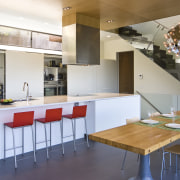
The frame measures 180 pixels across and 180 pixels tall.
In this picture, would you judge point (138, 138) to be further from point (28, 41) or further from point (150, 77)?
point (150, 77)

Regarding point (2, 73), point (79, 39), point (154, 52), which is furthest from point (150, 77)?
point (2, 73)

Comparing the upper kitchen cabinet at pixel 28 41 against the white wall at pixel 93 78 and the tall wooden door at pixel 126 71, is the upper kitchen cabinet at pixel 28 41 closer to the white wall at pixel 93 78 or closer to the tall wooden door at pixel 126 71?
the white wall at pixel 93 78

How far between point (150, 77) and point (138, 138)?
5.64 metres

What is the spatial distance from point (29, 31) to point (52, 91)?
1926 millimetres

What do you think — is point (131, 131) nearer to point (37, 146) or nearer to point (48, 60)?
point (37, 146)

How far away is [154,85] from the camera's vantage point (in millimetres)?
7578

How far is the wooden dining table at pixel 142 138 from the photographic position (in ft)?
6.89

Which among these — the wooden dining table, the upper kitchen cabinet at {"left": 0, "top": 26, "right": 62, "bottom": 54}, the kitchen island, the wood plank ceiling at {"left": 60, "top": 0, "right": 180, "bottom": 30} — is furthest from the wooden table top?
the upper kitchen cabinet at {"left": 0, "top": 26, "right": 62, "bottom": 54}

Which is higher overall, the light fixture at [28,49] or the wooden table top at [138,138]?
the light fixture at [28,49]

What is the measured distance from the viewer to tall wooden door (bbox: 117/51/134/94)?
29.2 ft

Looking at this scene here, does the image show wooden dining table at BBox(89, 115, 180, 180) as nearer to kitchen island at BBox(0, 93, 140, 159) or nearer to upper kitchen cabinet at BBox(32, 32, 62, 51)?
kitchen island at BBox(0, 93, 140, 159)

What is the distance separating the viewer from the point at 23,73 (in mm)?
5906

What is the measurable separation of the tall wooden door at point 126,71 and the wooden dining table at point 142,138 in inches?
236

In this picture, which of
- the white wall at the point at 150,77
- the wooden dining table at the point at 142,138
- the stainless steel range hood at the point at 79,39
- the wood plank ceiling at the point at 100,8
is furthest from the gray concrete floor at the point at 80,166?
the white wall at the point at 150,77
